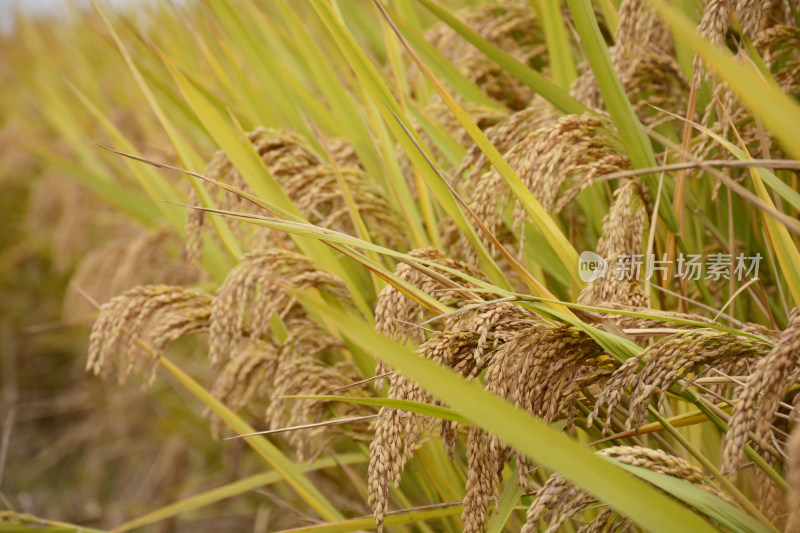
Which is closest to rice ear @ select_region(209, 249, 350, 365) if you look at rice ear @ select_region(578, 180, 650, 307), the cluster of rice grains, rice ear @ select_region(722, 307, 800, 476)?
the cluster of rice grains

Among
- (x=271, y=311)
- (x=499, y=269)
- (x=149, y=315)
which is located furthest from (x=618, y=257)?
(x=149, y=315)

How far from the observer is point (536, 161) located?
40.5 inches

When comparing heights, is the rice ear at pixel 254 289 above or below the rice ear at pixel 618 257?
above

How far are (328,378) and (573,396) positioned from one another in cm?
57

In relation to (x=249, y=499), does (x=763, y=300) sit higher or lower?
higher

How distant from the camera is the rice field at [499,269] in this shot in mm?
758

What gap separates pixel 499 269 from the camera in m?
1.10

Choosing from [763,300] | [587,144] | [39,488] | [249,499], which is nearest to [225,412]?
[587,144]

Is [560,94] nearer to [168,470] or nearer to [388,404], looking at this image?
[388,404]

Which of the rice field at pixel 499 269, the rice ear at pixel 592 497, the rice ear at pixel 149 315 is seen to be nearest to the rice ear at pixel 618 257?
the rice field at pixel 499 269

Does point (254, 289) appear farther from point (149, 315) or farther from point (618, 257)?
point (618, 257)

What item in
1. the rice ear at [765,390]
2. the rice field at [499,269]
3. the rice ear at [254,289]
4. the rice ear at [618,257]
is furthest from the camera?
the rice ear at [254,289]

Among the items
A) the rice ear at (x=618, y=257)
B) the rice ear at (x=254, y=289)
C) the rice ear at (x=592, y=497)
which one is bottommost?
the rice ear at (x=592, y=497)

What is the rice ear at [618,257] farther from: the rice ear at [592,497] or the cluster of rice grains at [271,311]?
the cluster of rice grains at [271,311]
